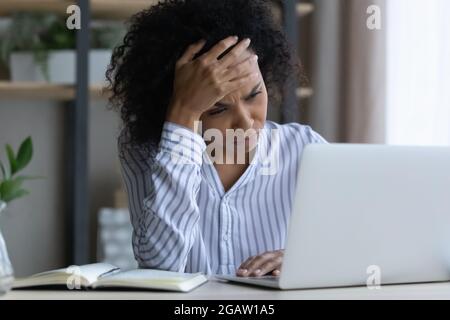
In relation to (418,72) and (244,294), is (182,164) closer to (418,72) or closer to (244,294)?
(244,294)

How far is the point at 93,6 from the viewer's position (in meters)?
2.92

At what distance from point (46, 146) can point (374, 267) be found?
2.25 metres

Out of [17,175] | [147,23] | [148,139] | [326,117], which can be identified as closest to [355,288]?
[148,139]

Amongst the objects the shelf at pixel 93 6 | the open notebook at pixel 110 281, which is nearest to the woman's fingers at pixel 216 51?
the open notebook at pixel 110 281

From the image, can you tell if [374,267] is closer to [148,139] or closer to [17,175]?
[148,139]

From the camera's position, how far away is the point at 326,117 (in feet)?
10.2

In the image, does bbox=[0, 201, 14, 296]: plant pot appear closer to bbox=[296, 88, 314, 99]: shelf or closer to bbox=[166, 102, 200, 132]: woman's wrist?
bbox=[166, 102, 200, 132]: woman's wrist

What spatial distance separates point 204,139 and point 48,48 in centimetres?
145

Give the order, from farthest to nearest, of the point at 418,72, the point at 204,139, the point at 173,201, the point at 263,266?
the point at 418,72 < the point at 204,139 < the point at 173,201 < the point at 263,266

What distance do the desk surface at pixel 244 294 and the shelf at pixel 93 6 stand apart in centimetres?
182

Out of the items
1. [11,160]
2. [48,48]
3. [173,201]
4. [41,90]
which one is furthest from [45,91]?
[173,201]

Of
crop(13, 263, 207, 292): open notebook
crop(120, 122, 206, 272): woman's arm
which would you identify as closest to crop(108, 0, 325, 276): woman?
crop(120, 122, 206, 272): woman's arm

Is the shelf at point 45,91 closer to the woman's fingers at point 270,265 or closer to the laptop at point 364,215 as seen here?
the woman's fingers at point 270,265

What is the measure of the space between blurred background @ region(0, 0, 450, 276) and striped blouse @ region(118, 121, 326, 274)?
2.80 feet
